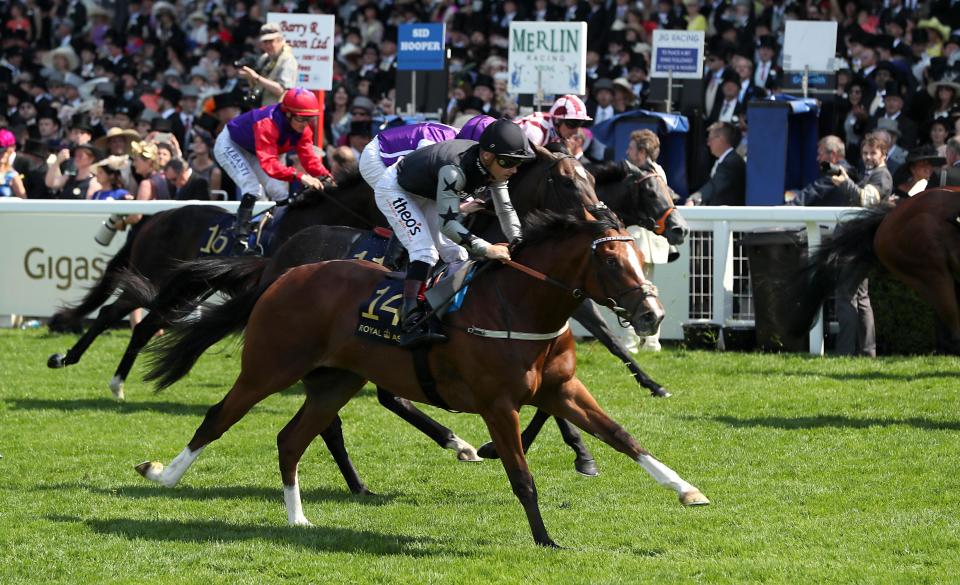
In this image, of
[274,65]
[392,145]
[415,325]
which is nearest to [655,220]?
[392,145]

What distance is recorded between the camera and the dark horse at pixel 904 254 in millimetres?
9961

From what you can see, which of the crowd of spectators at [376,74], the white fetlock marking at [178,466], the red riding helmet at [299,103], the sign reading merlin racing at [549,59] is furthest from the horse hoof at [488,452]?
the sign reading merlin racing at [549,59]

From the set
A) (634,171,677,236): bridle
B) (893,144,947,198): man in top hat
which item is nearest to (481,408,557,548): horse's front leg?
(634,171,677,236): bridle

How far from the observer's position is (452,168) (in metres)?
6.31

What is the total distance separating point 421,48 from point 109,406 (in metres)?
6.34

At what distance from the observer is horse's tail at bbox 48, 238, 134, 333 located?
34.8ft

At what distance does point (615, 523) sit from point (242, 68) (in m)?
6.52

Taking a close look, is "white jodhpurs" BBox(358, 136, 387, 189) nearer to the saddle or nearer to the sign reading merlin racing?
the saddle

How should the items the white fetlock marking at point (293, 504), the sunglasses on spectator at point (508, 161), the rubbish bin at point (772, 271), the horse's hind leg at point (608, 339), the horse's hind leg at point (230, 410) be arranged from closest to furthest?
the sunglasses on spectator at point (508, 161)
the white fetlock marking at point (293, 504)
the horse's hind leg at point (230, 410)
the horse's hind leg at point (608, 339)
the rubbish bin at point (772, 271)

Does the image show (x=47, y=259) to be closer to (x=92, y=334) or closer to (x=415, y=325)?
(x=92, y=334)

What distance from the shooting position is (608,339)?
9430 mm

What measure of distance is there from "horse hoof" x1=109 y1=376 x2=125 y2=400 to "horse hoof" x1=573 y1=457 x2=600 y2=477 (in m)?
4.15

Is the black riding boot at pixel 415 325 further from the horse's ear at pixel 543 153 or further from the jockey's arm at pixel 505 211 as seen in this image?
the horse's ear at pixel 543 153

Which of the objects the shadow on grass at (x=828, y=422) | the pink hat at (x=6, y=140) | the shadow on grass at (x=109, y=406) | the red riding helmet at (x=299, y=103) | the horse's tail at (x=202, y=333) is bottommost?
the shadow on grass at (x=109, y=406)
